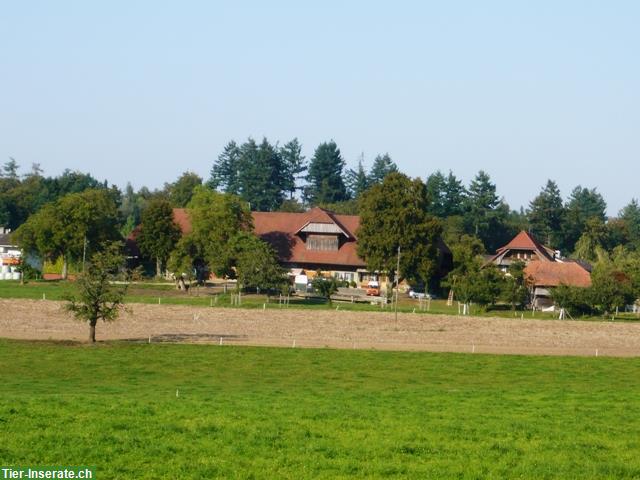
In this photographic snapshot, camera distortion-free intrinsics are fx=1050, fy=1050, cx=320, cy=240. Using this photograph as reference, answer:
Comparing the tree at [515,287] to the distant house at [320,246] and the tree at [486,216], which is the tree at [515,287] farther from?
the tree at [486,216]

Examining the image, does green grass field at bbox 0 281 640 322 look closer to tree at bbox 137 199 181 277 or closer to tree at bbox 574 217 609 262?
tree at bbox 137 199 181 277

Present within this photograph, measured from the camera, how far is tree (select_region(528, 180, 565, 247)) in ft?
531

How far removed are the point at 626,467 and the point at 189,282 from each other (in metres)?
77.5

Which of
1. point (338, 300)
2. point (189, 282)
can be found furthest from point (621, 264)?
point (189, 282)

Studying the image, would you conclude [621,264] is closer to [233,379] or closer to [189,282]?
[189,282]

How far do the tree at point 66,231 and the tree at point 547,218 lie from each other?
7895 centimetres

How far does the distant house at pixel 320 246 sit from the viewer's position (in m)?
103

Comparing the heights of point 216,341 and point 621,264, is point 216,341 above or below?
below

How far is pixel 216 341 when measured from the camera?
55.0m

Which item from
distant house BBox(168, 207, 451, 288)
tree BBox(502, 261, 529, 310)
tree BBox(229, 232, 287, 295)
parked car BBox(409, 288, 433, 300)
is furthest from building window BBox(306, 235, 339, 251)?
tree BBox(502, 261, 529, 310)

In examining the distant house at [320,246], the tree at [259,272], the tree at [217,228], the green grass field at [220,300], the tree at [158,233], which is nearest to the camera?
the green grass field at [220,300]

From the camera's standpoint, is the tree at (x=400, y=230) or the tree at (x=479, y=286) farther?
the tree at (x=400, y=230)

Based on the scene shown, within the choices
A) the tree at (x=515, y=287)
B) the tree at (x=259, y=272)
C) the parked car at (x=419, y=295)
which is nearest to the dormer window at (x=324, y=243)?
the parked car at (x=419, y=295)

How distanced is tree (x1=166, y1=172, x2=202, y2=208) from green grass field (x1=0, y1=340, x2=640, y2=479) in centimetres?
12111
